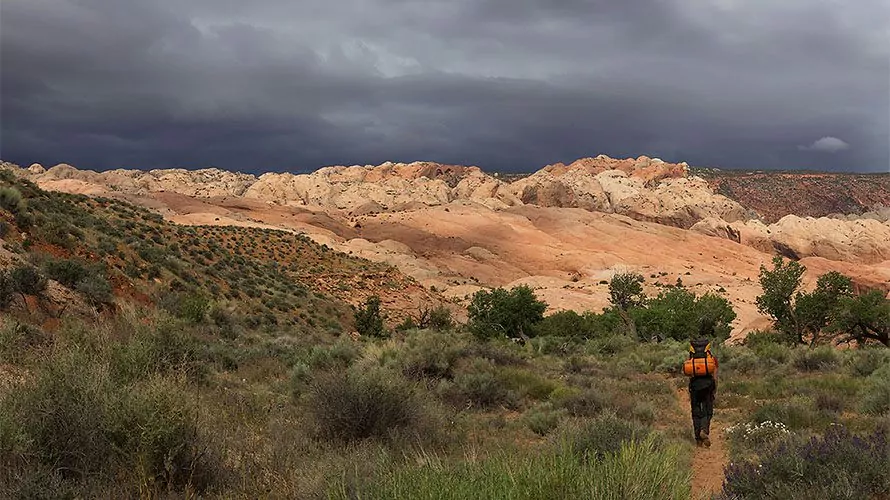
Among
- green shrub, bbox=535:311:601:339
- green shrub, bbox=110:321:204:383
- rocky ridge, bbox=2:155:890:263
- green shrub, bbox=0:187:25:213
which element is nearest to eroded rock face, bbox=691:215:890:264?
rocky ridge, bbox=2:155:890:263

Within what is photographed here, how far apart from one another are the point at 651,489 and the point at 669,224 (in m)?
105

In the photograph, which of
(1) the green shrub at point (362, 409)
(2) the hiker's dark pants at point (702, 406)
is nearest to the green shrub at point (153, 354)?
(1) the green shrub at point (362, 409)

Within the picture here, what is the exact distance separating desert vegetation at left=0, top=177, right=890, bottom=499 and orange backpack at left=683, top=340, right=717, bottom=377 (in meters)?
0.96

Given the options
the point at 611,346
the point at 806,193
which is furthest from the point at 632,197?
the point at 611,346

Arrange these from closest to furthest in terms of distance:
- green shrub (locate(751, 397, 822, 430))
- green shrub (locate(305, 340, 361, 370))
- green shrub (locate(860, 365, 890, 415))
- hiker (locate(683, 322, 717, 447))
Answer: hiker (locate(683, 322, 717, 447)) < green shrub (locate(751, 397, 822, 430)) < green shrub (locate(860, 365, 890, 415)) < green shrub (locate(305, 340, 361, 370))

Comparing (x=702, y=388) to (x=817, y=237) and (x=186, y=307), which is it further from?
(x=817, y=237)

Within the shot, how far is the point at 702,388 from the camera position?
29.7 feet

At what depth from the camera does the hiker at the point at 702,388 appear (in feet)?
29.4

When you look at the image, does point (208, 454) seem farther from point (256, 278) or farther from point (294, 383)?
point (256, 278)

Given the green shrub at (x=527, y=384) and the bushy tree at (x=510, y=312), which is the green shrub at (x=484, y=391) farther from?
the bushy tree at (x=510, y=312)

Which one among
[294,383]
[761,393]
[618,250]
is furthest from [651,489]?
[618,250]

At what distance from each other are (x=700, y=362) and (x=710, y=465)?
1942 millimetres

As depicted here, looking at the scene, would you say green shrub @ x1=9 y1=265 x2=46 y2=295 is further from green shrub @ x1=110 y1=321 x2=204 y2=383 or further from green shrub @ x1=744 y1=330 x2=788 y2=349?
green shrub @ x1=744 y1=330 x2=788 y2=349

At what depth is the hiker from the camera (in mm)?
8961
